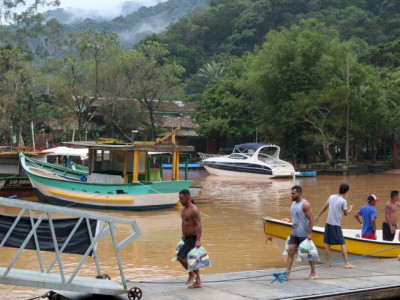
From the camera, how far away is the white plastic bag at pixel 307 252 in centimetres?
972

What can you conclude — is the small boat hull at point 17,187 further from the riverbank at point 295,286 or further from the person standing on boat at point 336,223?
the person standing on boat at point 336,223

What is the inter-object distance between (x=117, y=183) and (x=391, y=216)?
41.0 ft

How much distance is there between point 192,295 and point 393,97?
36868 millimetres

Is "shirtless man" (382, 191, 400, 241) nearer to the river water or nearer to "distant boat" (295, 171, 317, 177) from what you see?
the river water

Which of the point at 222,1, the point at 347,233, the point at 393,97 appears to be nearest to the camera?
the point at 347,233

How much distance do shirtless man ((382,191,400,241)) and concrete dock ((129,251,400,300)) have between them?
60.0 inches

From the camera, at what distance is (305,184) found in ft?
115

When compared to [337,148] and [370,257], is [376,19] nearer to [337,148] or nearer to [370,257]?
[337,148]

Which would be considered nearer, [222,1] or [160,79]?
[160,79]

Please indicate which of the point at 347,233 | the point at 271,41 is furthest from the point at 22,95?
the point at 347,233

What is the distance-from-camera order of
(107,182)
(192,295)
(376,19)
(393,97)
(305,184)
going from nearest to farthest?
1. (192,295)
2. (107,182)
3. (305,184)
4. (393,97)
5. (376,19)

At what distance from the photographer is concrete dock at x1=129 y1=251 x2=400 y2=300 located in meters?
8.63

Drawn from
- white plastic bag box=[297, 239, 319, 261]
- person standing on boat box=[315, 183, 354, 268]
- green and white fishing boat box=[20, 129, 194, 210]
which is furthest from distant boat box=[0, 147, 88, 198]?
white plastic bag box=[297, 239, 319, 261]

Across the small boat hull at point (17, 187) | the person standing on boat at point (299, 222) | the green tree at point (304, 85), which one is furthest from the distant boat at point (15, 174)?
the person standing on boat at point (299, 222)
